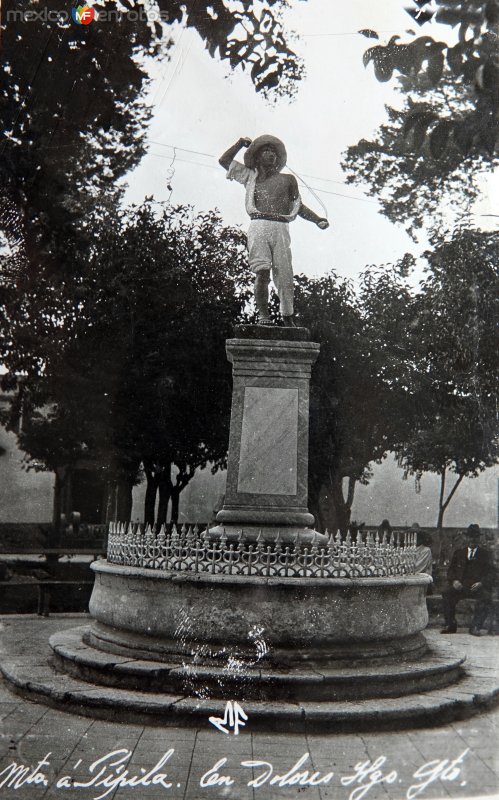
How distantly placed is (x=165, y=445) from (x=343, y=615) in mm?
12674

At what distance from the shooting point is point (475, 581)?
399 inches

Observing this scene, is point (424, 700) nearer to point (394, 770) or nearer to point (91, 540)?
point (394, 770)

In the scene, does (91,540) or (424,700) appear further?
(91,540)

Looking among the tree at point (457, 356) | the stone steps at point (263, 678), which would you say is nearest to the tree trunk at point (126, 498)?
the tree at point (457, 356)

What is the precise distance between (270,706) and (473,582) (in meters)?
5.21

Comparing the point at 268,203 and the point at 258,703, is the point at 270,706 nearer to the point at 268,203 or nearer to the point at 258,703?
the point at 258,703

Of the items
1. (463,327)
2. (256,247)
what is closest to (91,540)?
(463,327)

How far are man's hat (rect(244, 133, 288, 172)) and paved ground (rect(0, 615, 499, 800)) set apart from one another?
580 centimetres

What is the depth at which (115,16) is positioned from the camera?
595cm

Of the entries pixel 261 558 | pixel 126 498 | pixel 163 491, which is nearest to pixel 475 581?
pixel 261 558

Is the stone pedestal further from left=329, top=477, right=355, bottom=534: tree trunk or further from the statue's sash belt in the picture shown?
left=329, top=477, right=355, bottom=534: tree trunk

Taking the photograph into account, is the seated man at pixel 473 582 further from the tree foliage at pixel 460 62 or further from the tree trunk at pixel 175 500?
the tree trunk at pixel 175 500
